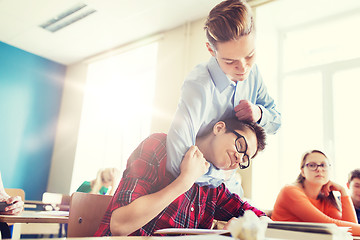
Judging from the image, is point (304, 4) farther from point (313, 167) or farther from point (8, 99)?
point (8, 99)

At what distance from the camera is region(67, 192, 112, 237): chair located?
4.04ft

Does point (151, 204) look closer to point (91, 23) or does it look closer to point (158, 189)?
Answer: point (158, 189)

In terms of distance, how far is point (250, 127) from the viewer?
3.50 feet

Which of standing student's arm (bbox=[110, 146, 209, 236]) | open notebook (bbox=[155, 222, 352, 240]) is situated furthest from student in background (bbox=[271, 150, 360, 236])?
open notebook (bbox=[155, 222, 352, 240])

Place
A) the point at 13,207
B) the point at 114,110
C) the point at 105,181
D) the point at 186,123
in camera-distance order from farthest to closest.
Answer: the point at 114,110, the point at 105,181, the point at 13,207, the point at 186,123

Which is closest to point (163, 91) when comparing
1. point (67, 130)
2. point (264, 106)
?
point (67, 130)

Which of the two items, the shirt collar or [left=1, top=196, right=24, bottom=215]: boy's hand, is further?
[left=1, top=196, right=24, bottom=215]: boy's hand

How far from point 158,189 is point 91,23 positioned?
377cm

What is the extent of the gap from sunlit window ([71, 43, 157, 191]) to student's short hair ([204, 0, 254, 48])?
11.9 feet

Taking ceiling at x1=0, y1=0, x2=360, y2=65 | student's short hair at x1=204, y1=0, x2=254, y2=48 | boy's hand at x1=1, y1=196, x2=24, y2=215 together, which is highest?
ceiling at x1=0, y1=0, x2=360, y2=65

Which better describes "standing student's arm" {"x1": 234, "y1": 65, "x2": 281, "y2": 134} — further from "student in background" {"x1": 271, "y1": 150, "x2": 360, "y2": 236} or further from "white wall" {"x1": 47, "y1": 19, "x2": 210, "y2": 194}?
"white wall" {"x1": 47, "y1": 19, "x2": 210, "y2": 194}

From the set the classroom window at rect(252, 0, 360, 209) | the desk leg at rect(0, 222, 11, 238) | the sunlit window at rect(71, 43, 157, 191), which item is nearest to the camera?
the desk leg at rect(0, 222, 11, 238)

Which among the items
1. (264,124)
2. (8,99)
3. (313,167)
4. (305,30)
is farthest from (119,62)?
(264,124)

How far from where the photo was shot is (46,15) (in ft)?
13.5
